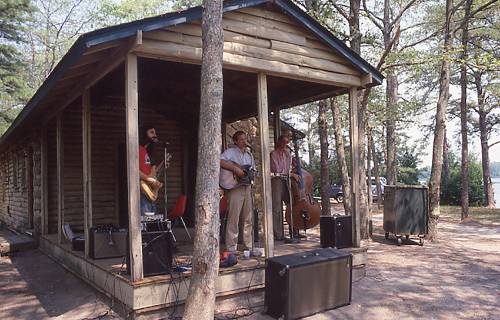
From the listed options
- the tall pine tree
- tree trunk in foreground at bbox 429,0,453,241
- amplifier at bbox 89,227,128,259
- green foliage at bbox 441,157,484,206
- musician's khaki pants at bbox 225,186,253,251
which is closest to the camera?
musician's khaki pants at bbox 225,186,253,251

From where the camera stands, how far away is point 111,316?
4344 millimetres

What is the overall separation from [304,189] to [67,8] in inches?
843

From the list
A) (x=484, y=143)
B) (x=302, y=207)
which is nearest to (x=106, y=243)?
(x=302, y=207)

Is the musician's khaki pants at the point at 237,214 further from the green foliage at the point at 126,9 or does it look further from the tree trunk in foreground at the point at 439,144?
the green foliage at the point at 126,9

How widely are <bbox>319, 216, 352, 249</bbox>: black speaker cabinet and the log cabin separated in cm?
12

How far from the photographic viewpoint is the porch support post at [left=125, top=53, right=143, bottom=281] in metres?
3.98

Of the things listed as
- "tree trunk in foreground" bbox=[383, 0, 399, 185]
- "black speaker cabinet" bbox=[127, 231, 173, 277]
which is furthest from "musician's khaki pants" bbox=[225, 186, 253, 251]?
"tree trunk in foreground" bbox=[383, 0, 399, 185]

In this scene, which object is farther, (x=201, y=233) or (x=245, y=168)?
(x=245, y=168)

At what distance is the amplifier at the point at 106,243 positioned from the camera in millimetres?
5223

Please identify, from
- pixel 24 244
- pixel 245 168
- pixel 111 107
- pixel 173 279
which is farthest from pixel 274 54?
pixel 24 244

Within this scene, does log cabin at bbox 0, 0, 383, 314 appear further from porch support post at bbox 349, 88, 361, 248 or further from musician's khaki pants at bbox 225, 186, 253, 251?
musician's khaki pants at bbox 225, 186, 253, 251

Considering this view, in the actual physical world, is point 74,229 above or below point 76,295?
above

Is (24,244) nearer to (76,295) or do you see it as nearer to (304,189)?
(76,295)

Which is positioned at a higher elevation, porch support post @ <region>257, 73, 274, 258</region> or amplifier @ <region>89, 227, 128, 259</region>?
porch support post @ <region>257, 73, 274, 258</region>
